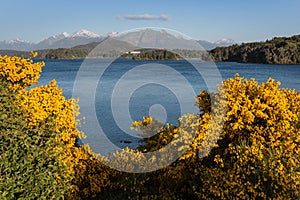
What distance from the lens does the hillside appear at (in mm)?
118188

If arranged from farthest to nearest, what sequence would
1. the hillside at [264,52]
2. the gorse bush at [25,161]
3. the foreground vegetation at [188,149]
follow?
the hillside at [264,52] < the foreground vegetation at [188,149] < the gorse bush at [25,161]

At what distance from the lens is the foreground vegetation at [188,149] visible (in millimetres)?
8188

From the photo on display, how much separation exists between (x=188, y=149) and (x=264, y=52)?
119 meters

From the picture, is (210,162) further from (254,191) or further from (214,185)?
(254,191)

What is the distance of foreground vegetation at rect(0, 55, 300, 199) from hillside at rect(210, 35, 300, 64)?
370 ft

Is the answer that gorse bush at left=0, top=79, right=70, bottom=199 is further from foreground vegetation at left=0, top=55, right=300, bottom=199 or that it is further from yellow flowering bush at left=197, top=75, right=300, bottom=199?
yellow flowering bush at left=197, top=75, right=300, bottom=199

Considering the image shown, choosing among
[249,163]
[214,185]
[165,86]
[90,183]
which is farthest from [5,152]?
[165,86]

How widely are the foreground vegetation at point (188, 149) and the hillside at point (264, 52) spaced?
112785 mm

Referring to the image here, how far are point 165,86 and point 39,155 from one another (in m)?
42.3

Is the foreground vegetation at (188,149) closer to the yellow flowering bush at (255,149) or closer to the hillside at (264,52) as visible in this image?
the yellow flowering bush at (255,149)

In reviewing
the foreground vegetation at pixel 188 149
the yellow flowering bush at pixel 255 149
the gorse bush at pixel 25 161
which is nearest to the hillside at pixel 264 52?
the yellow flowering bush at pixel 255 149

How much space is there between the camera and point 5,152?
718cm

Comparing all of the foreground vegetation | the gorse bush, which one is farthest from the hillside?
the gorse bush

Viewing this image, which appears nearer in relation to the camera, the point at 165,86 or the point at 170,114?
the point at 170,114
